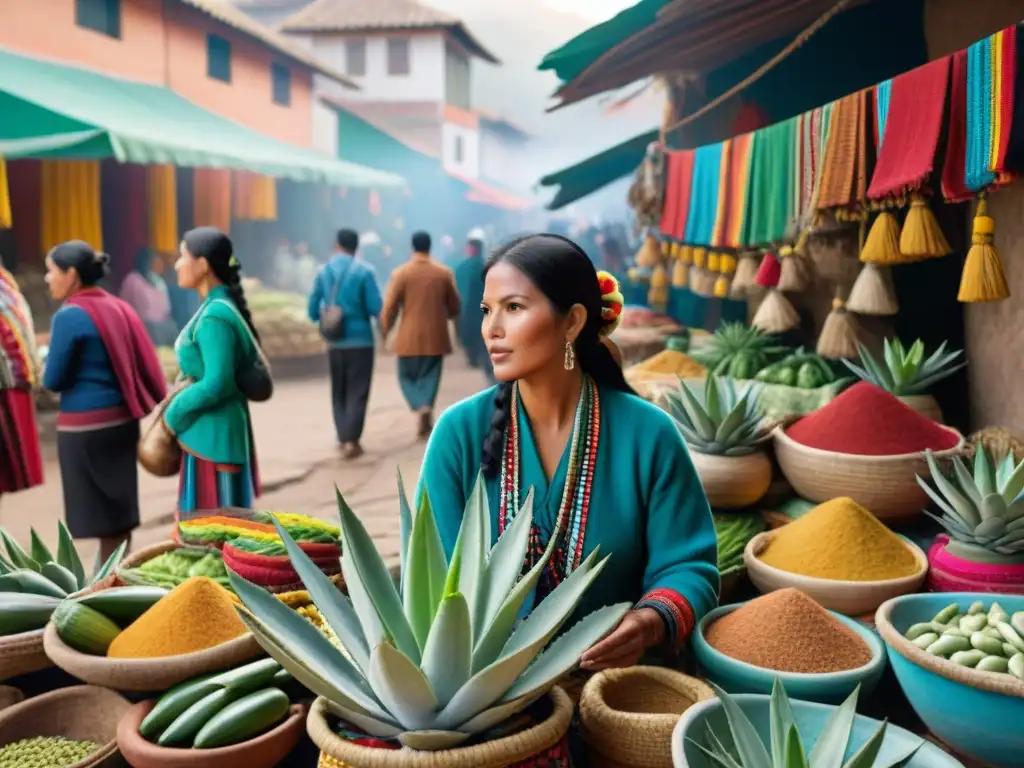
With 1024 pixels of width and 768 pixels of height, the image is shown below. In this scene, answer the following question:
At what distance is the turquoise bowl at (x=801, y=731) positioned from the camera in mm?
1310

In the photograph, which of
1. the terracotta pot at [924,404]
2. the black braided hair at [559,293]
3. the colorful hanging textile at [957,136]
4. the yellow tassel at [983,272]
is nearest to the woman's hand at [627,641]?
the black braided hair at [559,293]

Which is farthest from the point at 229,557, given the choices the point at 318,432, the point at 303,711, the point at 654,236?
the point at 318,432

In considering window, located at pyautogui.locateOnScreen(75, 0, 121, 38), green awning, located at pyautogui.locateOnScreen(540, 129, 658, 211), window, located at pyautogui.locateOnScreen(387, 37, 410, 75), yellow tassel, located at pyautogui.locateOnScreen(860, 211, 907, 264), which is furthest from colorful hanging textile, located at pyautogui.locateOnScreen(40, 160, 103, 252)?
window, located at pyautogui.locateOnScreen(387, 37, 410, 75)

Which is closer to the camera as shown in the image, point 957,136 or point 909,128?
point 957,136

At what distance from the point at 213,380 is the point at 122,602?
1.92m

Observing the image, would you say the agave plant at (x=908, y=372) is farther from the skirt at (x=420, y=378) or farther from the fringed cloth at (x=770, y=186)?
the skirt at (x=420, y=378)

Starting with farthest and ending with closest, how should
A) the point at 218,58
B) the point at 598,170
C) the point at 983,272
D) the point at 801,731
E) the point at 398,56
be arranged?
1. the point at 398,56
2. the point at 218,58
3. the point at 598,170
4. the point at 983,272
5. the point at 801,731

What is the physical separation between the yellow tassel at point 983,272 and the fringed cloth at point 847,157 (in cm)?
79

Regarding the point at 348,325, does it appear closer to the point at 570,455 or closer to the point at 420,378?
the point at 420,378

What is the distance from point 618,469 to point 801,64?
497cm

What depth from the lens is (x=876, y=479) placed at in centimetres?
264

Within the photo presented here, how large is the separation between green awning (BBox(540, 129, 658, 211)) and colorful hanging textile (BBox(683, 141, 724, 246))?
3.80 metres

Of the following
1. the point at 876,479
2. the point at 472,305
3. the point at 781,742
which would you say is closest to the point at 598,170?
the point at 472,305

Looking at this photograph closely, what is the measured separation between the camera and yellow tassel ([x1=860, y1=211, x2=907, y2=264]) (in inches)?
140
